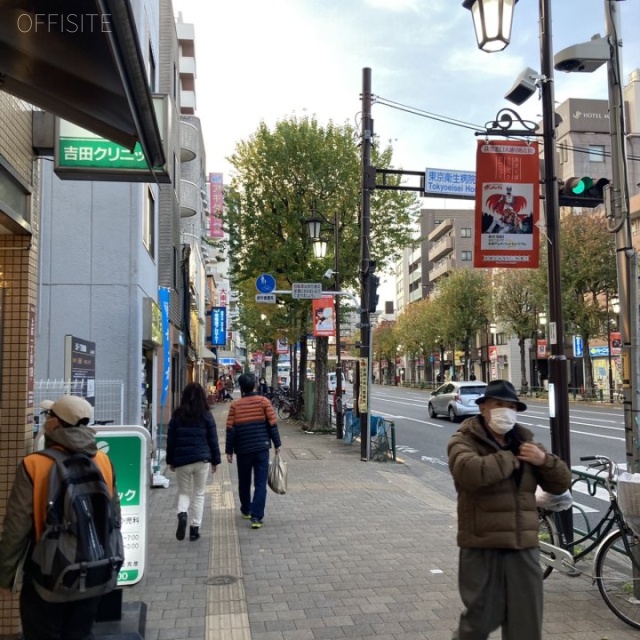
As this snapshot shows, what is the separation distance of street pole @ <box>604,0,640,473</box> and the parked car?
721 inches

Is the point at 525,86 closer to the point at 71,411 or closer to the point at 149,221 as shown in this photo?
the point at 71,411

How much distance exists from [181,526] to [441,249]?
7721cm

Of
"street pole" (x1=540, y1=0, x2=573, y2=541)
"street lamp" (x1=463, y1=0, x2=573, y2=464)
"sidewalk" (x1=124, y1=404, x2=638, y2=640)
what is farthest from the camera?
"street pole" (x1=540, y1=0, x2=573, y2=541)

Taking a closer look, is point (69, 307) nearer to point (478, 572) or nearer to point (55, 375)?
point (55, 375)

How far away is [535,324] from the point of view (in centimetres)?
4250

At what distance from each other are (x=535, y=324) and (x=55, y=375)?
37.0m

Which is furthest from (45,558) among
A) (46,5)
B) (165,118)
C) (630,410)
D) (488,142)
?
(488,142)

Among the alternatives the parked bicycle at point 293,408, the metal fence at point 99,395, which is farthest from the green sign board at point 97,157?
the parked bicycle at point 293,408

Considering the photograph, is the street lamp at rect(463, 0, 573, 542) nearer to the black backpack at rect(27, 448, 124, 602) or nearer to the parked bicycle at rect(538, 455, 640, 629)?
the parked bicycle at rect(538, 455, 640, 629)

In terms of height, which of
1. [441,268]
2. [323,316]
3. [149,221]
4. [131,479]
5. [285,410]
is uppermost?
[441,268]

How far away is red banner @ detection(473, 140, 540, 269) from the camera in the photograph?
7023 mm

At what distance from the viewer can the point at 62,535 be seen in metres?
2.93

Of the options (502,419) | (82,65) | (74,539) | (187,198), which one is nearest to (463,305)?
(187,198)

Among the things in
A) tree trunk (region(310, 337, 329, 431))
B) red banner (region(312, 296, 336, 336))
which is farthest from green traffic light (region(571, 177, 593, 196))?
tree trunk (region(310, 337, 329, 431))
